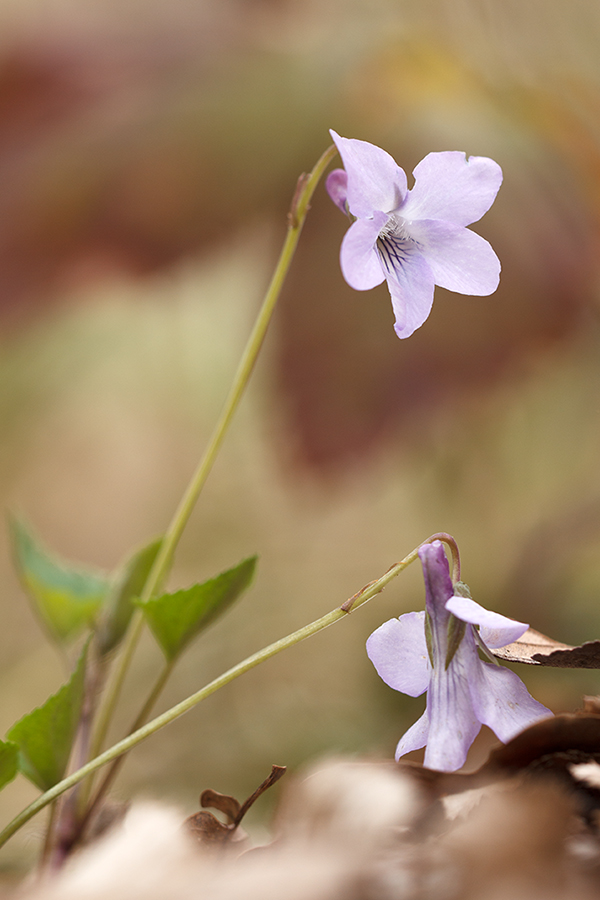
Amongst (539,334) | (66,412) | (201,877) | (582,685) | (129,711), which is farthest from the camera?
(66,412)

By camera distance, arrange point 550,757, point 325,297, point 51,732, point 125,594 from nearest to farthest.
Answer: point 550,757 < point 51,732 < point 125,594 < point 325,297

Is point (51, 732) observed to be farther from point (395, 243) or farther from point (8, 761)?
Result: point (395, 243)

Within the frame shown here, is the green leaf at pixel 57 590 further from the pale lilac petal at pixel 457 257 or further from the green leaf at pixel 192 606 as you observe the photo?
the pale lilac petal at pixel 457 257

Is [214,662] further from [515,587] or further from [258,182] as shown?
[258,182]

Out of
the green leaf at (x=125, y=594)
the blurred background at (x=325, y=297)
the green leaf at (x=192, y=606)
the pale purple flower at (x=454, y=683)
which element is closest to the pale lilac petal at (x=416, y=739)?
the pale purple flower at (x=454, y=683)

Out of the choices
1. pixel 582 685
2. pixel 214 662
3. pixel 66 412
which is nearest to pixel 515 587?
pixel 582 685

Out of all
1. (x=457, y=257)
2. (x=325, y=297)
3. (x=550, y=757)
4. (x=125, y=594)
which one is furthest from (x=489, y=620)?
(x=325, y=297)
